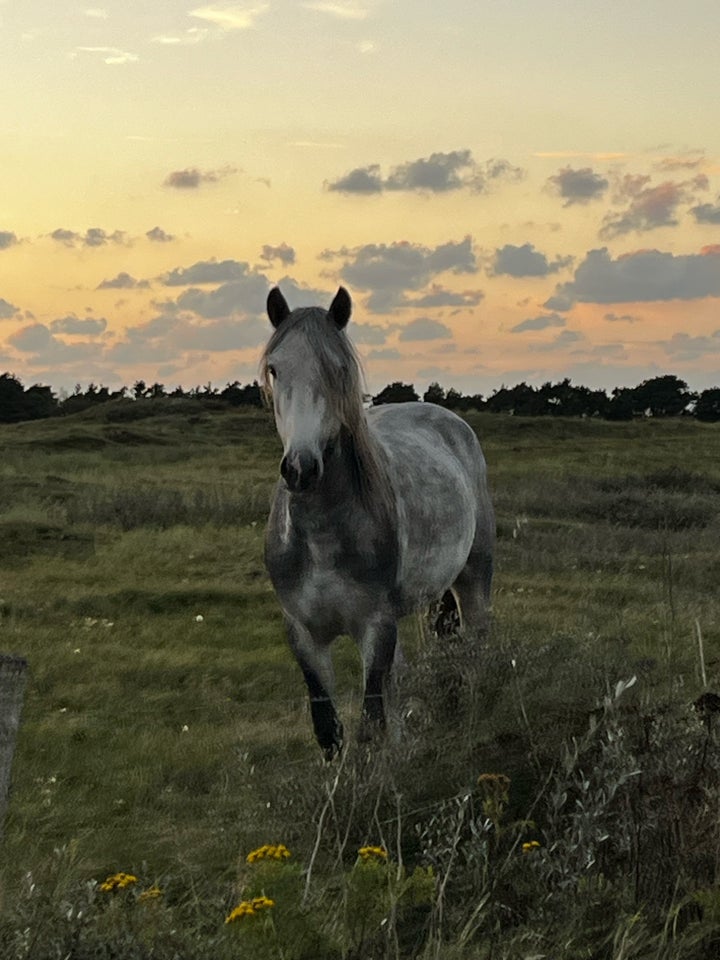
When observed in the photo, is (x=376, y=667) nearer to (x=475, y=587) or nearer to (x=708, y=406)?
(x=475, y=587)

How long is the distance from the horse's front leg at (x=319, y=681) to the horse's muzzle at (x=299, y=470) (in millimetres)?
1373

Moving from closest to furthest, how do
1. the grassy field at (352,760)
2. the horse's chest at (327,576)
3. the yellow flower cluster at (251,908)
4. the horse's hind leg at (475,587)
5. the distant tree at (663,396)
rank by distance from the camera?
the yellow flower cluster at (251,908) → the grassy field at (352,760) → the horse's chest at (327,576) → the horse's hind leg at (475,587) → the distant tree at (663,396)

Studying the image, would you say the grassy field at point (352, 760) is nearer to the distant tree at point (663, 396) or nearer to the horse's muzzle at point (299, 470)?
the horse's muzzle at point (299, 470)

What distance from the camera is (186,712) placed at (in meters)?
11.2

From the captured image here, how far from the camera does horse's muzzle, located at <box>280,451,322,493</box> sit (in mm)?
6562

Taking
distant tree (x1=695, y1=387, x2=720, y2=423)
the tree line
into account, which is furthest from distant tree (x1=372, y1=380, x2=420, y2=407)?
distant tree (x1=695, y1=387, x2=720, y2=423)

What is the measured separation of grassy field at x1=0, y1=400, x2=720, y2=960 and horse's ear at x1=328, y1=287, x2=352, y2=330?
2.30 metres

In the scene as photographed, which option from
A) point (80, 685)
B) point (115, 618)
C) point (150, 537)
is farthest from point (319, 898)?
point (150, 537)

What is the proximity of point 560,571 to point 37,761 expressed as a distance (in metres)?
11.1

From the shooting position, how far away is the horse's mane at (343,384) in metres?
6.89

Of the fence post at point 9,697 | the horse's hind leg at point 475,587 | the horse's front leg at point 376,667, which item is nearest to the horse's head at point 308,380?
the horse's front leg at point 376,667

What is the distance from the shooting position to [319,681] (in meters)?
7.75

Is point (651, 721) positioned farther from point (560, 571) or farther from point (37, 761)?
point (560, 571)

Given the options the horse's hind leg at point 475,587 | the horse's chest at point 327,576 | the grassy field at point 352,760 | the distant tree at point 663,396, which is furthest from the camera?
the distant tree at point 663,396
